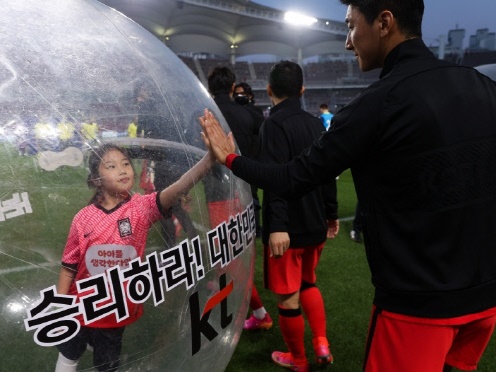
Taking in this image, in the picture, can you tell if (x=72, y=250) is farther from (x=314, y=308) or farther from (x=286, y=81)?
(x=314, y=308)

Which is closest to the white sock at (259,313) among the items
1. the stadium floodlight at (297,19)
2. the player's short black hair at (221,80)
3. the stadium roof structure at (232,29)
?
the player's short black hair at (221,80)

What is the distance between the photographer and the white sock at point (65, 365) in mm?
1421

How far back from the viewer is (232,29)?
43.4 m

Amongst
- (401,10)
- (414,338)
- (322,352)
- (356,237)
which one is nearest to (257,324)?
(322,352)

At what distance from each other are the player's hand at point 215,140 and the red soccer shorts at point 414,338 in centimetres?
78

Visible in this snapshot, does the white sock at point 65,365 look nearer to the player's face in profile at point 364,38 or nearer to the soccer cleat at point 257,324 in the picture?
the player's face in profile at point 364,38

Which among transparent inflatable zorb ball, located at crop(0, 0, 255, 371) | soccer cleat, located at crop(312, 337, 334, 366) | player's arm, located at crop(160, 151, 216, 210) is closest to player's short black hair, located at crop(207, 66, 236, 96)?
soccer cleat, located at crop(312, 337, 334, 366)

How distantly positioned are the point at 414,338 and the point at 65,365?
1.08 m

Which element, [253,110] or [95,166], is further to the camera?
[253,110]

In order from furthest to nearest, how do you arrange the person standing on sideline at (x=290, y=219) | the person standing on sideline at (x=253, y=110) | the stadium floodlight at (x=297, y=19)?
the stadium floodlight at (x=297, y=19), the person standing on sideline at (x=253, y=110), the person standing on sideline at (x=290, y=219)

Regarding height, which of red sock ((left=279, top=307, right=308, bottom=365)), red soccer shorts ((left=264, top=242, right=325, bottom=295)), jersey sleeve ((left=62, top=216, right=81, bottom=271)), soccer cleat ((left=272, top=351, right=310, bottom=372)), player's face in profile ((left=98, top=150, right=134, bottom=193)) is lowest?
soccer cleat ((left=272, top=351, right=310, bottom=372))

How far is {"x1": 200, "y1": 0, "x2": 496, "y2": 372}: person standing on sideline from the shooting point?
152cm

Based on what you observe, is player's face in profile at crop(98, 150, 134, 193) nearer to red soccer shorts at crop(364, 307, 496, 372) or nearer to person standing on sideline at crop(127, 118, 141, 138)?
person standing on sideline at crop(127, 118, 141, 138)

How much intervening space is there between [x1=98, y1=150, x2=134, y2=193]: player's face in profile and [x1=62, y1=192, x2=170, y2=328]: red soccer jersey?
0.05 m
